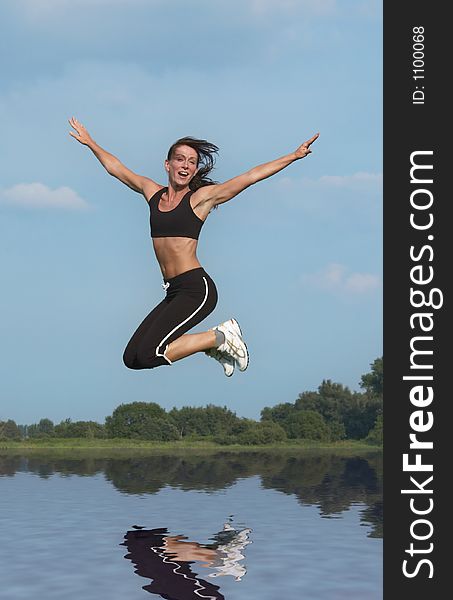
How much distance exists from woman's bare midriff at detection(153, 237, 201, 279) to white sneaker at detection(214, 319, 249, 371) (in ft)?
3.61

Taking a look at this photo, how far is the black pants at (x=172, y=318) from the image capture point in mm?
12164

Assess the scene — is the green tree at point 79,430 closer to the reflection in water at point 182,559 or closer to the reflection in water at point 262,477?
the reflection in water at point 262,477

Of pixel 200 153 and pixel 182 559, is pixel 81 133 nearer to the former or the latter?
pixel 200 153

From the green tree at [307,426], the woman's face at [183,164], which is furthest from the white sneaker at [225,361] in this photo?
the green tree at [307,426]

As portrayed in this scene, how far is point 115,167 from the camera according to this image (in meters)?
13.4

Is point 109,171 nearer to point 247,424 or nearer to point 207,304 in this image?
point 207,304

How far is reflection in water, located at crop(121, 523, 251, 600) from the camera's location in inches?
557


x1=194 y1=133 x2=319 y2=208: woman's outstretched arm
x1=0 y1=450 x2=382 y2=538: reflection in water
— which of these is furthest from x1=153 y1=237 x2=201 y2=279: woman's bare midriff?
x1=0 y1=450 x2=382 y2=538: reflection in water

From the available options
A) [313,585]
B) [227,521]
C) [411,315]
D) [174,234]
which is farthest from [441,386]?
[227,521]

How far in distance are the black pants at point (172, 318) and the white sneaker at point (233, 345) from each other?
494 millimetres

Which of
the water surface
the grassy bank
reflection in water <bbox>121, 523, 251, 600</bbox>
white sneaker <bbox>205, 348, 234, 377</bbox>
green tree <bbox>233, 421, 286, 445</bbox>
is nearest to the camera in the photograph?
white sneaker <bbox>205, 348, 234, 377</bbox>

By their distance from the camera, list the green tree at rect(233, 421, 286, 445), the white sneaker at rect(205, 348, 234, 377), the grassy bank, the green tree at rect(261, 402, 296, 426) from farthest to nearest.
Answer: the green tree at rect(261, 402, 296, 426) < the green tree at rect(233, 421, 286, 445) < the grassy bank < the white sneaker at rect(205, 348, 234, 377)

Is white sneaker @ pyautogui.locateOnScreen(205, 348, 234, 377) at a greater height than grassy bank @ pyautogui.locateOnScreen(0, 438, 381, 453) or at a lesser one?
greater

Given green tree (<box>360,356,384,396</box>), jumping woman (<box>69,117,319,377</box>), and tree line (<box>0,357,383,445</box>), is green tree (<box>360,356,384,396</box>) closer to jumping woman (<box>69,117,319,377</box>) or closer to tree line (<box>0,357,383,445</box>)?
tree line (<box>0,357,383,445</box>)
